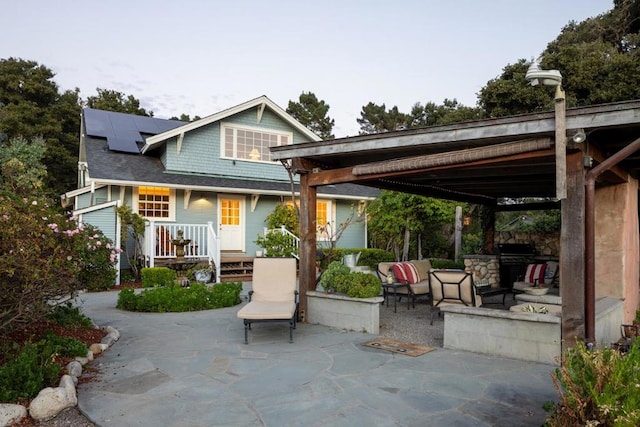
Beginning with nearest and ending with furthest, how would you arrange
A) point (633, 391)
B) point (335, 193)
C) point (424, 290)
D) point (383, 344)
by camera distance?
point (633, 391), point (383, 344), point (424, 290), point (335, 193)

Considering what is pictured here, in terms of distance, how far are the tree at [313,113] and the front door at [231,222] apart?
17.7m

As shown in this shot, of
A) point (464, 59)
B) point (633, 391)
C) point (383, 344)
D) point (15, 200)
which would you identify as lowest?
point (383, 344)

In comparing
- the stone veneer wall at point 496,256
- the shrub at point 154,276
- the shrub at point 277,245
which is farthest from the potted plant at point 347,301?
the shrub at point 277,245

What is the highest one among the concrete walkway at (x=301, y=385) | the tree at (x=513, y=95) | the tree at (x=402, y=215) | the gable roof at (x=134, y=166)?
the tree at (x=513, y=95)

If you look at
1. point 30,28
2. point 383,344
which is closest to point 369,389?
point 383,344

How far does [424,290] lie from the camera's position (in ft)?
27.2

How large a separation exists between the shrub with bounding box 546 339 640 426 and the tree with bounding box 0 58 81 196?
24.6 m

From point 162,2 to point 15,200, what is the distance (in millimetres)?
8088

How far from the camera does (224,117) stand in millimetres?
14742

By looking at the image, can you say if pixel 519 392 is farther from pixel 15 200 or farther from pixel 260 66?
pixel 260 66

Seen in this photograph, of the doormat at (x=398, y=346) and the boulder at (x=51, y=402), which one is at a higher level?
the boulder at (x=51, y=402)

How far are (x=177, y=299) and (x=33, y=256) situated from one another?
15.4 feet

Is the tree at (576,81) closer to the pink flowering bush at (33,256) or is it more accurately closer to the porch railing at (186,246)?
the porch railing at (186,246)

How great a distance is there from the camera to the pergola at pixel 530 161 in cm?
453
